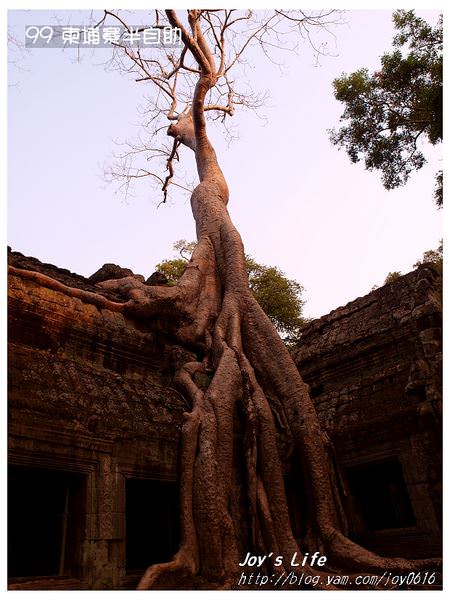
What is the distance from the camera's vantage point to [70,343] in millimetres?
4902

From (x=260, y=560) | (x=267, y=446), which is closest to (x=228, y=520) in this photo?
(x=260, y=560)

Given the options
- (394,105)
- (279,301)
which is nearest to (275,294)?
(279,301)

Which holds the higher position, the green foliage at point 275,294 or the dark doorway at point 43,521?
the green foliage at point 275,294

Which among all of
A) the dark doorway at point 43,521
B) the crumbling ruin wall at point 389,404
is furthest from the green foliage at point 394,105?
the dark doorway at point 43,521

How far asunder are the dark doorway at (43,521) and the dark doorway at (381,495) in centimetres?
350

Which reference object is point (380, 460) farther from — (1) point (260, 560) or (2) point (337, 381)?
(1) point (260, 560)

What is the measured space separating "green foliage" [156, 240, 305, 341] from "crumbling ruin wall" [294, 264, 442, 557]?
673cm

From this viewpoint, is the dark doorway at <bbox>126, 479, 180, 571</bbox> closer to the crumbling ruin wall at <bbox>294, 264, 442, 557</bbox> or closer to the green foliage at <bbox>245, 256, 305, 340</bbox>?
the crumbling ruin wall at <bbox>294, 264, 442, 557</bbox>

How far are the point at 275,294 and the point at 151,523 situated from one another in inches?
383

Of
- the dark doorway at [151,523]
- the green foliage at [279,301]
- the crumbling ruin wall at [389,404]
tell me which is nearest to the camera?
the dark doorway at [151,523]

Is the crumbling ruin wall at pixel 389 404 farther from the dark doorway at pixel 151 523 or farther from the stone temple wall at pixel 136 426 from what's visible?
the dark doorway at pixel 151 523

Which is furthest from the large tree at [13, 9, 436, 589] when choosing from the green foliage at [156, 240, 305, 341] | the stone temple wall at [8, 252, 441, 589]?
the green foliage at [156, 240, 305, 341]

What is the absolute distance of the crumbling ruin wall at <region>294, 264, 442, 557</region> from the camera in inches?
210

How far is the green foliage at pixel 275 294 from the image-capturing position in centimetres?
1388
